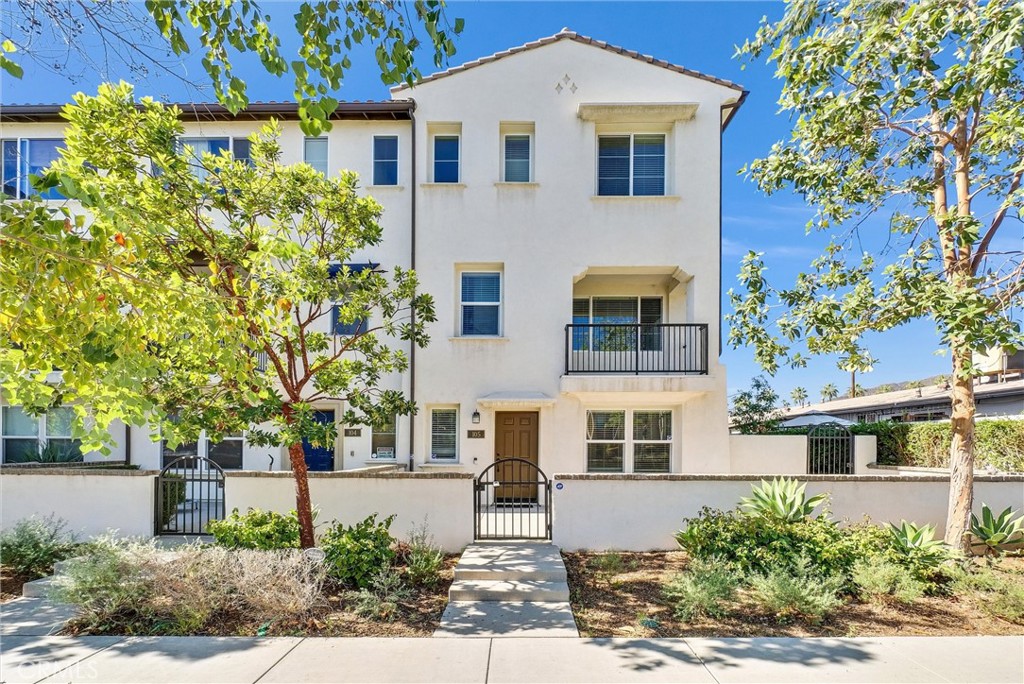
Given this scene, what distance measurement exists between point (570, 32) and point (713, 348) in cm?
796

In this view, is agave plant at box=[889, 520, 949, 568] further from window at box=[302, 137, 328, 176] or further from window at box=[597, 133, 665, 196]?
window at box=[302, 137, 328, 176]

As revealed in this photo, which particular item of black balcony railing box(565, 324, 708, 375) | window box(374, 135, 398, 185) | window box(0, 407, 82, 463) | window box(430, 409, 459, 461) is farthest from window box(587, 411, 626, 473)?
window box(0, 407, 82, 463)

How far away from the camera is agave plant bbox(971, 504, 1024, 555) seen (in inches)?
310

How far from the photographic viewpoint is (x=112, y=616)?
5.74 m

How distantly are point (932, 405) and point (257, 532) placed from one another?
71.0 feet

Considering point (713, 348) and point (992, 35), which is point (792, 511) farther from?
point (992, 35)

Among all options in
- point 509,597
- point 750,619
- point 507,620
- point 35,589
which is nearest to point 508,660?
point 507,620

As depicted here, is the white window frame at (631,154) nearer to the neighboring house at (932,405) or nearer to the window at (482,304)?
the window at (482,304)

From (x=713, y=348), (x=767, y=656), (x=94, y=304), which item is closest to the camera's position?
(x=94, y=304)

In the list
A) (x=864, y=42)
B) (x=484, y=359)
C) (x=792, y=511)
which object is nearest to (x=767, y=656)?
(x=792, y=511)

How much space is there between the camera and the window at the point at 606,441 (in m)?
11.9

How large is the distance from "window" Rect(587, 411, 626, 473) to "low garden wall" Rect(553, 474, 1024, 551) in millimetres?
3462

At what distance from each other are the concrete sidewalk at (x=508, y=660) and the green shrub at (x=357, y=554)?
1353mm

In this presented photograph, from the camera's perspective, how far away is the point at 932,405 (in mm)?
18594
